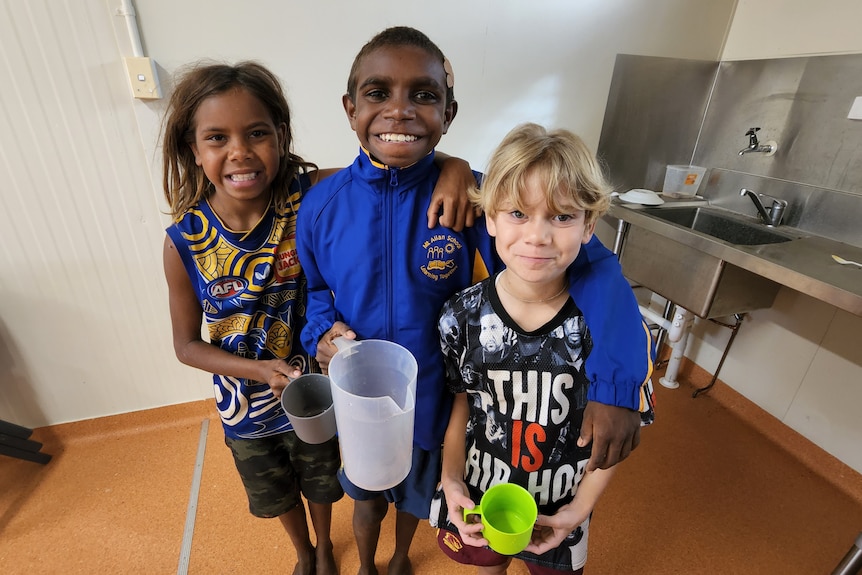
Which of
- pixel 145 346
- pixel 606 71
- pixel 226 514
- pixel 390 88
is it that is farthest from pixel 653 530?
pixel 145 346

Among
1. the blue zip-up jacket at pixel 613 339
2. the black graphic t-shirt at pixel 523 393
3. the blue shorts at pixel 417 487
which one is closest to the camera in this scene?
the blue zip-up jacket at pixel 613 339

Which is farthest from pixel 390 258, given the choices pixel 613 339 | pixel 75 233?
pixel 75 233

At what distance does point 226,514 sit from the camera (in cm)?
151

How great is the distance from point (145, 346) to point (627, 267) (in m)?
2.02

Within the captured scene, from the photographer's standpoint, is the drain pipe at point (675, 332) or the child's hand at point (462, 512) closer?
the child's hand at point (462, 512)

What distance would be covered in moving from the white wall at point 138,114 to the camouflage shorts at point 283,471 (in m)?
0.86

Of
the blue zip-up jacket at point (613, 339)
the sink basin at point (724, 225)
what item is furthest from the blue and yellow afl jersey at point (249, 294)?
the sink basin at point (724, 225)

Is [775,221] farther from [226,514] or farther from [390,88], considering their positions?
[226,514]

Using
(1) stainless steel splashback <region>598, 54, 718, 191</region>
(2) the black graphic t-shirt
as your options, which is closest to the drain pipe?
(1) stainless steel splashback <region>598, 54, 718, 191</region>

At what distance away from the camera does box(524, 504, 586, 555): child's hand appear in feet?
2.68

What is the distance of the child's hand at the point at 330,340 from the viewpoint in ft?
2.68

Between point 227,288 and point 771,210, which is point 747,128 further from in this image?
point 227,288

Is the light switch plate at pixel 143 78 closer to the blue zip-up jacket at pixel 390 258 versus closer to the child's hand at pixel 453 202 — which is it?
the blue zip-up jacket at pixel 390 258

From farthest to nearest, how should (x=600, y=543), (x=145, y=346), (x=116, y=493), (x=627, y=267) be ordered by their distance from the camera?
(x=627, y=267) < (x=145, y=346) < (x=116, y=493) < (x=600, y=543)
